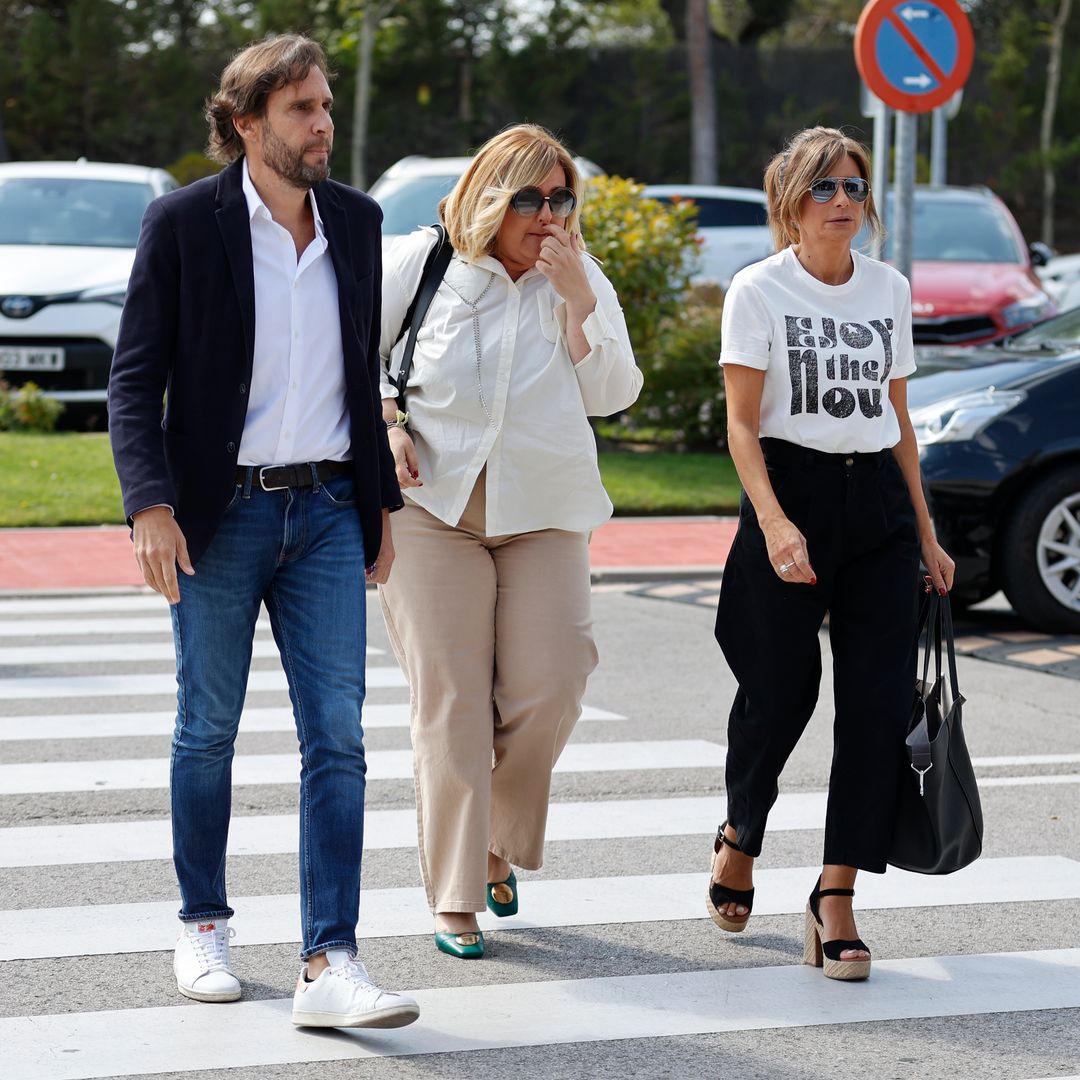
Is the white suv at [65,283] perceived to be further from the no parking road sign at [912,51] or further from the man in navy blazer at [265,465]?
the man in navy blazer at [265,465]

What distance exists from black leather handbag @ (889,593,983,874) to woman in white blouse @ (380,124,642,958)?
2.56 ft

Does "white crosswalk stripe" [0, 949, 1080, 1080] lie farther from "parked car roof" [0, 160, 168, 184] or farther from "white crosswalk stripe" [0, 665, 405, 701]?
"parked car roof" [0, 160, 168, 184]

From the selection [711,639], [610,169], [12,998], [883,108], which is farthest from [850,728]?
[610,169]

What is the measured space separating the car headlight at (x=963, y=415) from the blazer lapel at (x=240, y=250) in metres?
5.25

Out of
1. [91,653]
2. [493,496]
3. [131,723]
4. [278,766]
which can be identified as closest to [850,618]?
[493,496]

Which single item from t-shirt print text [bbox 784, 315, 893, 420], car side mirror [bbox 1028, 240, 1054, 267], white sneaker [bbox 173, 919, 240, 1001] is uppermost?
car side mirror [bbox 1028, 240, 1054, 267]

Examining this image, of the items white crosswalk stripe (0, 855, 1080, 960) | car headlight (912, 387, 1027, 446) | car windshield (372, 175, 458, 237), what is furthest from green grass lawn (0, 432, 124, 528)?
white crosswalk stripe (0, 855, 1080, 960)

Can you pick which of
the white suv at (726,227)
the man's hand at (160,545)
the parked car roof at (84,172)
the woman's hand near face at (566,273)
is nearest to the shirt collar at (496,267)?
the woman's hand near face at (566,273)

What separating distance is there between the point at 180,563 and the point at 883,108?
7.74m

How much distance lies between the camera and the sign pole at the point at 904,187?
968cm

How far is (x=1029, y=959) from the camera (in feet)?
14.4

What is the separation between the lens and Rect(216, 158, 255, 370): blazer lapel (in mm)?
3795

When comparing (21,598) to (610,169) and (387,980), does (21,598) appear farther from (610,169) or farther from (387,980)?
(610,169)

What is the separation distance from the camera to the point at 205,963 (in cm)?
402
